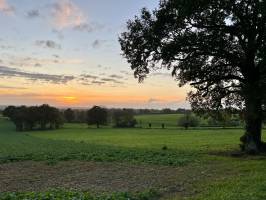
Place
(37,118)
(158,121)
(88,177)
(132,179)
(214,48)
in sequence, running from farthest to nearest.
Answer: (158,121) → (37,118) → (214,48) → (88,177) → (132,179)

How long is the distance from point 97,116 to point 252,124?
11093cm

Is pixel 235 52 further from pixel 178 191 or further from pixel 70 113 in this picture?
pixel 70 113

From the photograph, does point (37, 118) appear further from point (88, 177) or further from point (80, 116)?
point (88, 177)

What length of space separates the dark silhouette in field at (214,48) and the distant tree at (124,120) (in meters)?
102

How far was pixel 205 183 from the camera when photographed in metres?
18.8

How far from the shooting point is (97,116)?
145m

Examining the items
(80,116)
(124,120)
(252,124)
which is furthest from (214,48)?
(80,116)

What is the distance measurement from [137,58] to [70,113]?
448ft

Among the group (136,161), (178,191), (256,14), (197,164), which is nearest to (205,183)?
(178,191)

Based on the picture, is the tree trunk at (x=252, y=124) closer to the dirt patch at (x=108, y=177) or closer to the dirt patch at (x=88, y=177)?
the dirt patch at (x=108, y=177)

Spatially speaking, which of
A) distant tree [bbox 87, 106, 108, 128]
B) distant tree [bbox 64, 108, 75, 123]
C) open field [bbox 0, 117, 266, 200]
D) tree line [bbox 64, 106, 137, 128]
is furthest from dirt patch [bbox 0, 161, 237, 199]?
distant tree [bbox 64, 108, 75, 123]

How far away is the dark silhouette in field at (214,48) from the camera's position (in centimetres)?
3253


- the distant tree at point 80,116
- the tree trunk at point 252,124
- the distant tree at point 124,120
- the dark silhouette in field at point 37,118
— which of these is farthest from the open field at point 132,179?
the distant tree at point 80,116

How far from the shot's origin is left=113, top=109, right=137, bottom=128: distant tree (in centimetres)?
14012
